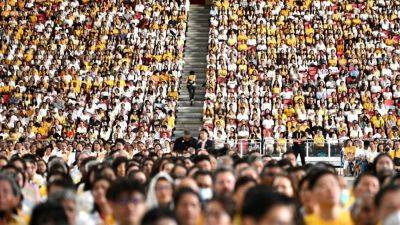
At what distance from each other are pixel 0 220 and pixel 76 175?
744 centimetres

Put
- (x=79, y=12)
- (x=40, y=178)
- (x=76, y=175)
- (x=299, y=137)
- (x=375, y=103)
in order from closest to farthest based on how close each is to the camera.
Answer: (x=40, y=178)
(x=76, y=175)
(x=299, y=137)
(x=375, y=103)
(x=79, y=12)

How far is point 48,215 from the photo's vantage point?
20.2 feet

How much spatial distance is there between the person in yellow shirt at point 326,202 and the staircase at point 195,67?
19149 millimetres

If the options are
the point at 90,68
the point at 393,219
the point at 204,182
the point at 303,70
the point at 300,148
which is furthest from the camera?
the point at 90,68

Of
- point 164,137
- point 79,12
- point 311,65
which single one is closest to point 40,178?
point 164,137

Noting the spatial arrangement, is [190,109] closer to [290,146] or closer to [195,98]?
[195,98]

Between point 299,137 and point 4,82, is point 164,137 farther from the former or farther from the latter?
point 4,82

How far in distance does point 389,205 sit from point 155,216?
192cm

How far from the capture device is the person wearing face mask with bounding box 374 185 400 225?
6211 millimetres

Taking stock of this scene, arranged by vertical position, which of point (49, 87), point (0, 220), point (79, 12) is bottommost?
point (0, 220)

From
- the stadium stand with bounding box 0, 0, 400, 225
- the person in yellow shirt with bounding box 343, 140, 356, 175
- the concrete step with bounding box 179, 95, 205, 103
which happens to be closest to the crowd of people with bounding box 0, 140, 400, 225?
the stadium stand with bounding box 0, 0, 400, 225

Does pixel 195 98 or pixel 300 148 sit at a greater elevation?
pixel 195 98

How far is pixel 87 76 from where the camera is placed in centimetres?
2936

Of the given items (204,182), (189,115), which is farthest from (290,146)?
(204,182)
